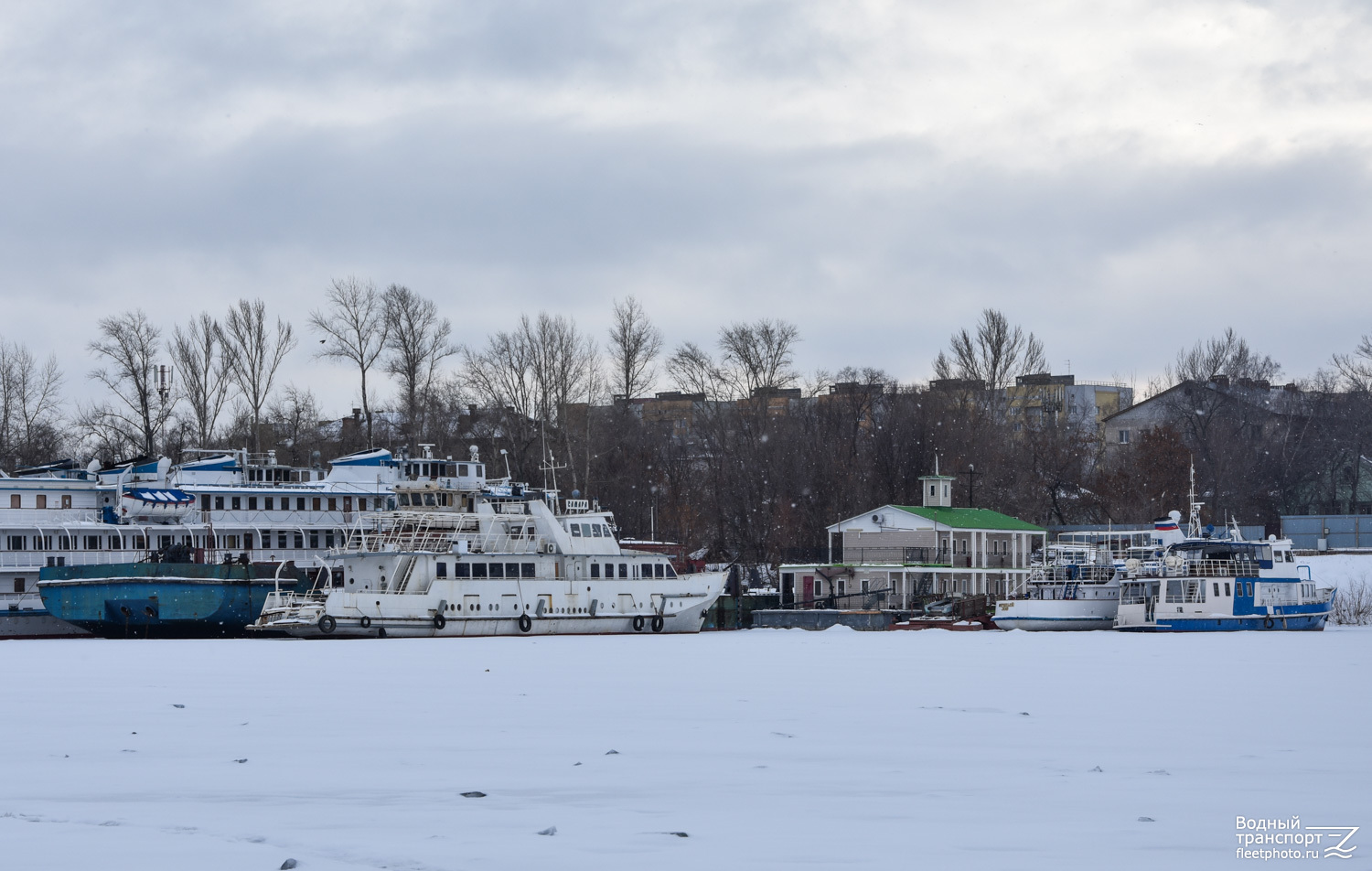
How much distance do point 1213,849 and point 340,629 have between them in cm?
3794

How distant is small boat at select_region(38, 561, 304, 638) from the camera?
1848 inches

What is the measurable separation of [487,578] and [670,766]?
34272mm

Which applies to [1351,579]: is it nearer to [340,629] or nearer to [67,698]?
[340,629]

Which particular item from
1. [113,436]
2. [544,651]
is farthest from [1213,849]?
[113,436]

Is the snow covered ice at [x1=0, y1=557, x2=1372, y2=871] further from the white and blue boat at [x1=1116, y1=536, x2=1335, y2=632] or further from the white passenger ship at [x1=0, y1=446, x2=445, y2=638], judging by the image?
the white passenger ship at [x1=0, y1=446, x2=445, y2=638]

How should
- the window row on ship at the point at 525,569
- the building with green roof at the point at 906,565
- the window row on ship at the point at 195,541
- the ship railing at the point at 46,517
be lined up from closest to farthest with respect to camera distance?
the window row on ship at the point at 525,569
the ship railing at the point at 46,517
the window row on ship at the point at 195,541
the building with green roof at the point at 906,565

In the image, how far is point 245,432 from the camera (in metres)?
77.7

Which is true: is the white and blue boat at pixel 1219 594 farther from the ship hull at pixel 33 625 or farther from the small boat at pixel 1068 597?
the ship hull at pixel 33 625

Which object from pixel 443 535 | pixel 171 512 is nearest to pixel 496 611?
pixel 443 535

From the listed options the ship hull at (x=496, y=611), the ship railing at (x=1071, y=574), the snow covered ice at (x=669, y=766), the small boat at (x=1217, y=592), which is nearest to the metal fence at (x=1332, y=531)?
the small boat at (x=1217, y=592)

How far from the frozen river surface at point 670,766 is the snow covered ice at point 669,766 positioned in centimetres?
5

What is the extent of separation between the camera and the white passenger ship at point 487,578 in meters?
46.0

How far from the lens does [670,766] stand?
14.6 metres

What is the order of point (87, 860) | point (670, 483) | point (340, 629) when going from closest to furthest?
point (87, 860), point (340, 629), point (670, 483)
